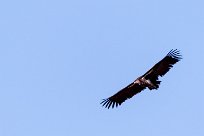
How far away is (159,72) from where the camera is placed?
57.3 metres

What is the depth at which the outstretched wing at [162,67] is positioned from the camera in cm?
5700

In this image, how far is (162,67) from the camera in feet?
188

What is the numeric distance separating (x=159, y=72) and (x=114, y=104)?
3843 millimetres

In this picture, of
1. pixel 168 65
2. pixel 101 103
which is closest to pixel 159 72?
pixel 168 65

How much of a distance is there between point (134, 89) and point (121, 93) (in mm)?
932

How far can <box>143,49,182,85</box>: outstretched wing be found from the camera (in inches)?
2244

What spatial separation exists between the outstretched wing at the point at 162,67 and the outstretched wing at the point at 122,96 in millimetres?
1551

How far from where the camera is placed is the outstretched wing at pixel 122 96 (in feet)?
193

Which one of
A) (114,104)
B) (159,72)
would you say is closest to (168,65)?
(159,72)

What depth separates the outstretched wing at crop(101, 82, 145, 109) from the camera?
193 ft

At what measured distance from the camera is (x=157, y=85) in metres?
56.8

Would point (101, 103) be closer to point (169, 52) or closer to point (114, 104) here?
point (114, 104)

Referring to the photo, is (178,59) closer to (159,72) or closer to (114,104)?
(159,72)

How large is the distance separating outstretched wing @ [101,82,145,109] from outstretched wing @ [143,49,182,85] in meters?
1.55
